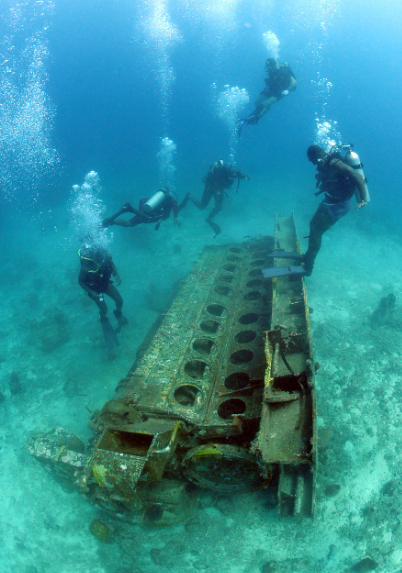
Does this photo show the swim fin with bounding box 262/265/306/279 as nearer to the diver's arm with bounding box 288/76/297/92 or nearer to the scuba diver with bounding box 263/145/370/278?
the scuba diver with bounding box 263/145/370/278

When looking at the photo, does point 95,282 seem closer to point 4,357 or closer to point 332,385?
point 4,357

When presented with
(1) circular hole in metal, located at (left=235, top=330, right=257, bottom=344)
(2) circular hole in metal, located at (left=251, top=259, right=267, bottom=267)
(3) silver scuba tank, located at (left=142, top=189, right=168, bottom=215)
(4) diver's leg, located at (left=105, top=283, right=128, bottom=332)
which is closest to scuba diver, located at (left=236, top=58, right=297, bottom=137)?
(3) silver scuba tank, located at (left=142, top=189, right=168, bottom=215)

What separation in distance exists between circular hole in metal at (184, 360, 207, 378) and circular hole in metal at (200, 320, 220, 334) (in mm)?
791

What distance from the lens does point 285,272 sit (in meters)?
6.12

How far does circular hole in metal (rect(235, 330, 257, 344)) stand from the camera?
583 centimetres

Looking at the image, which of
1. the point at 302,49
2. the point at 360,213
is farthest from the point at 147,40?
the point at 360,213

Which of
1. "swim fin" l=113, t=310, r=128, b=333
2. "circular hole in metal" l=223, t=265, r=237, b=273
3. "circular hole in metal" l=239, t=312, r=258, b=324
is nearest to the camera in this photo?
"circular hole in metal" l=239, t=312, r=258, b=324

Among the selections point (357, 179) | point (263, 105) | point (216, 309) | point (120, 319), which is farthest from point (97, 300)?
point (263, 105)

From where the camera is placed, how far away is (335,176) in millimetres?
5324

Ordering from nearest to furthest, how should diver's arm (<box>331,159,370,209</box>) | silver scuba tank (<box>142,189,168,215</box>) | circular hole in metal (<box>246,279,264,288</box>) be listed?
1. diver's arm (<box>331,159,370,209</box>)
2. circular hole in metal (<box>246,279,264,288</box>)
3. silver scuba tank (<box>142,189,168,215</box>)

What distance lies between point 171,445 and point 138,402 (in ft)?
3.83

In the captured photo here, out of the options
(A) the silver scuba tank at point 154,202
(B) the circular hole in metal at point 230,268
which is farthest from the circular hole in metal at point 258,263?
(A) the silver scuba tank at point 154,202

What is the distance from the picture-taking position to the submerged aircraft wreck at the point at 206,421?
3225 millimetres

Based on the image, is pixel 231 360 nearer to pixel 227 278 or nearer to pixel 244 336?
pixel 244 336
